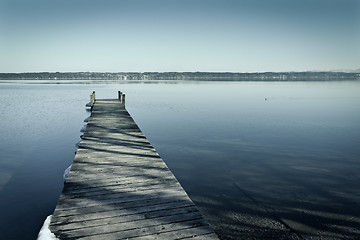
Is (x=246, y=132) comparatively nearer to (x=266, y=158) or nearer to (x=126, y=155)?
(x=266, y=158)

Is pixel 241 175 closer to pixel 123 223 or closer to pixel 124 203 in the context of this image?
pixel 124 203

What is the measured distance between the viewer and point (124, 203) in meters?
5.31

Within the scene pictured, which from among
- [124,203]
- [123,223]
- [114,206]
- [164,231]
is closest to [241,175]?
[124,203]

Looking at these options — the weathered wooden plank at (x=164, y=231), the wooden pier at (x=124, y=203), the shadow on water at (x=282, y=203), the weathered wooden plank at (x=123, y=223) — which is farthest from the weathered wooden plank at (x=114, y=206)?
the shadow on water at (x=282, y=203)

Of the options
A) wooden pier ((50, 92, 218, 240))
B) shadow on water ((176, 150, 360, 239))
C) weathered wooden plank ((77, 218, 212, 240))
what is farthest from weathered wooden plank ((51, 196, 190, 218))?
shadow on water ((176, 150, 360, 239))

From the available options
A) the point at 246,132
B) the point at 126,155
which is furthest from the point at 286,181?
the point at 246,132

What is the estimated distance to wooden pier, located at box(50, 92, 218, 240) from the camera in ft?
14.3

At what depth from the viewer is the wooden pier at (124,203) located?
4.36 meters

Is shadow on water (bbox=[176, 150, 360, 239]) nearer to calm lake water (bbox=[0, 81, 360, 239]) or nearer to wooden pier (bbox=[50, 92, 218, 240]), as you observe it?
calm lake water (bbox=[0, 81, 360, 239])

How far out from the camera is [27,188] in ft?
30.3

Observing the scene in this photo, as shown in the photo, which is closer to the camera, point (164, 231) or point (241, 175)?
point (164, 231)

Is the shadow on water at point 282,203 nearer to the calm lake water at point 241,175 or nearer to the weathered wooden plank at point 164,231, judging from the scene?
the calm lake water at point 241,175

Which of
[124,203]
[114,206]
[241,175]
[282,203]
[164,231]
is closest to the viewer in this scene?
[164,231]

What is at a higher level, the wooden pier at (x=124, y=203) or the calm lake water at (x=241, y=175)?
the wooden pier at (x=124, y=203)
